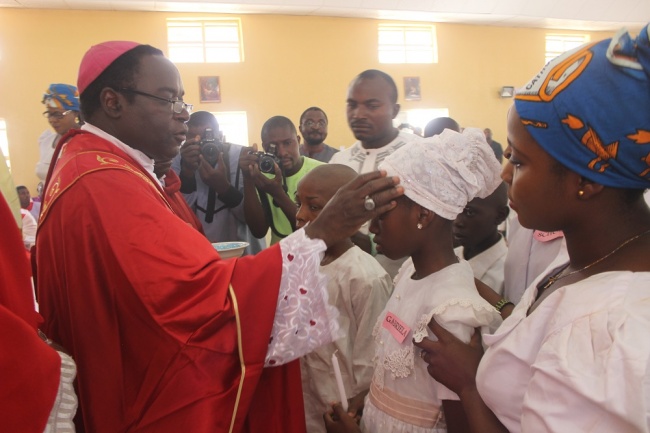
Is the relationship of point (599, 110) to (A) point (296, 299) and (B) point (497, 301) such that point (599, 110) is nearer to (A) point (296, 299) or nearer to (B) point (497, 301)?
(A) point (296, 299)

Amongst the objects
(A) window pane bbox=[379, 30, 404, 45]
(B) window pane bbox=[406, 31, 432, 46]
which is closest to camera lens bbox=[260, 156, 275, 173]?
(A) window pane bbox=[379, 30, 404, 45]

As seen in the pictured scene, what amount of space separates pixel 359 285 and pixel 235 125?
9536mm

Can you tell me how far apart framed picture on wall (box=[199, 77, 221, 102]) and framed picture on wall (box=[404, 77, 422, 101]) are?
4.44m

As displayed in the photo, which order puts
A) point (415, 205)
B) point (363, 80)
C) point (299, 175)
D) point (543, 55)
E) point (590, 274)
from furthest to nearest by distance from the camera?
1. point (543, 55)
2. point (299, 175)
3. point (363, 80)
4. point (415, 205)
5. point (590, 274)

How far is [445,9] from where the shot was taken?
11.7 metres

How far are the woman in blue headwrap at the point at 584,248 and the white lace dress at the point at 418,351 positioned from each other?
25 centimetres

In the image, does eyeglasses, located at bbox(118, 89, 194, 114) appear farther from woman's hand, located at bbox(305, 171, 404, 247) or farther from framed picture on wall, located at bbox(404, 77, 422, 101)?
framed picture on wall, located at bbox(404, 77, 422, 101)

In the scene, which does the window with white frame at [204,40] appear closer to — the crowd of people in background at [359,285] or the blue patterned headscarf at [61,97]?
the blue patterned headscarf at [61,97]

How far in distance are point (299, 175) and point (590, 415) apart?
2964 mm

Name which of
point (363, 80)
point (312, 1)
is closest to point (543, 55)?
point (312, 1)

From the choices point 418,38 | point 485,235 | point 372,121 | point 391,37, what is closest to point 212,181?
point 372,121

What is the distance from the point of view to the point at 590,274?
1028mm

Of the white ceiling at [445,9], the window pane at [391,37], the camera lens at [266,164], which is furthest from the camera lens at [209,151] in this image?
the window pane at [391,37]

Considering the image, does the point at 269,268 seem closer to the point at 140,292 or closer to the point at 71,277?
the point at 140,292
